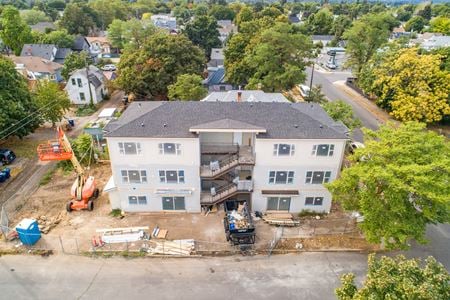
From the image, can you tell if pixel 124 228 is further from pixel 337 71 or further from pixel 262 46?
pixel 337 71

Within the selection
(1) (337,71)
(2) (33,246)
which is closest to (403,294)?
(2) (33,246)

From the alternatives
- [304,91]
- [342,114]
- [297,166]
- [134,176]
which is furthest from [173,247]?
[304,91]

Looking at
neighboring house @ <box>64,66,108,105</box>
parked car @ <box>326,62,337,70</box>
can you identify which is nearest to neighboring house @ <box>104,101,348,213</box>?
neighboring house @ <box>64,66,108,105</box>

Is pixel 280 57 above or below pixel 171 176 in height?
above

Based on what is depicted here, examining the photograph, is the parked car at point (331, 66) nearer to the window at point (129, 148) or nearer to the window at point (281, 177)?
the window at point (281, 177)

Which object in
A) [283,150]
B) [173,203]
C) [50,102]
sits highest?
[283,150]

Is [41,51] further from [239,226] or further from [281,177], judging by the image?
[239,226]
